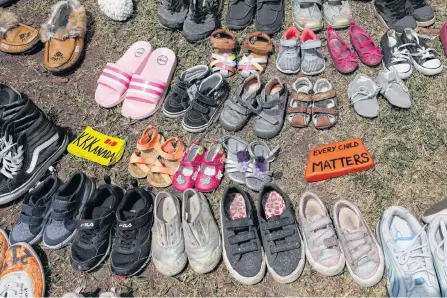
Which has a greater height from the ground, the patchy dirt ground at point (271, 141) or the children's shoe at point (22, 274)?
the patchy dirt ground at point (271, 141)

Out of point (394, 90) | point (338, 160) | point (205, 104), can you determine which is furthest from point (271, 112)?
point (394, 90)

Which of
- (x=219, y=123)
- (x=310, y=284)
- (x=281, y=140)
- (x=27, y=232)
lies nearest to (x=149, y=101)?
(x=219, y=123)

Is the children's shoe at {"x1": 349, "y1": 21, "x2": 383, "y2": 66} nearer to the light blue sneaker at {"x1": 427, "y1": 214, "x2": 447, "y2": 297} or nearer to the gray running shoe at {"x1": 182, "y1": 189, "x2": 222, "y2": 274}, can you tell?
the light blue sneaker at {"x1": 427, "y1": 214, "x2": 447, "y2": 297}

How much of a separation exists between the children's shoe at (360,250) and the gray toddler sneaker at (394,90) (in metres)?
1.23

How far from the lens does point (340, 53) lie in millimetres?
4223

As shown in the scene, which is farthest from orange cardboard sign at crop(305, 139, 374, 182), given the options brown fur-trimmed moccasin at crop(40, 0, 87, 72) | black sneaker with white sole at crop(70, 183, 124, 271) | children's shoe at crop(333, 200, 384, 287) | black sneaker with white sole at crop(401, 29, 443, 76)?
brown fur-trimmed moccasin at crop(40, 0, 87, 72)

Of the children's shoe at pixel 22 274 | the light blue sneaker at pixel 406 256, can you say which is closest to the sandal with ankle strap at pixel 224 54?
the light blue sneaker at pixel 406 256

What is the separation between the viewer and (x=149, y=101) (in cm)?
416

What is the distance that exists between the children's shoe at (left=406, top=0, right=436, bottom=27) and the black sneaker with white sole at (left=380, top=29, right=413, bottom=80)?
43cm

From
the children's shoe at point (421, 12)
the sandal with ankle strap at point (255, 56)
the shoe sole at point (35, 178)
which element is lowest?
the shoe sole at point (35, 178)

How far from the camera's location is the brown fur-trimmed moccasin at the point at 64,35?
455 centimetres

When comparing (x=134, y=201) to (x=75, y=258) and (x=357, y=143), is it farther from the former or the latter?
(x=357, y=143)

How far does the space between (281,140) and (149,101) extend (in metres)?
1.40

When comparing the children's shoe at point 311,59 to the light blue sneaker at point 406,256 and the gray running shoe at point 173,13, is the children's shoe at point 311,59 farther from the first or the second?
the light blue sneaker at point 406,256
